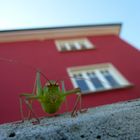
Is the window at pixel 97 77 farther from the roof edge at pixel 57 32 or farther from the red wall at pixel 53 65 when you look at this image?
the roof edge at pixel 57 32

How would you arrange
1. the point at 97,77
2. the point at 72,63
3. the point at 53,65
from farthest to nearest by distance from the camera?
the point at 72,63 → the point at 53,65 → the point at 97,77

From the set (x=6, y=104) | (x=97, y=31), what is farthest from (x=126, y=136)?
(x=97, y=31)

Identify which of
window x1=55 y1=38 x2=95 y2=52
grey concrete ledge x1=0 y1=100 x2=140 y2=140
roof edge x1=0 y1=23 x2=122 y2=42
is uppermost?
roof edge x1=0 y1=23 x2=122 y2=42

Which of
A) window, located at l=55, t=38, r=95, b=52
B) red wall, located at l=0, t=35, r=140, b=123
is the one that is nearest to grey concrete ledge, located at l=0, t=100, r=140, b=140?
red wall, located at l=0, t=35, r=140, b=123

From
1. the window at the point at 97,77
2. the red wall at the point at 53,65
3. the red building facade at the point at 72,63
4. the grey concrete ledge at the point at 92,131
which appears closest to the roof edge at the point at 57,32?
the red building facade at the point at 72,63

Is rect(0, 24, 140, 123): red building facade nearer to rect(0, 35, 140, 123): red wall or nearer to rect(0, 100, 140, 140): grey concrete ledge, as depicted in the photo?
rect(0, 35, 140, 123): red wall

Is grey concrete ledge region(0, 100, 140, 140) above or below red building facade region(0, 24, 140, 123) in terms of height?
below

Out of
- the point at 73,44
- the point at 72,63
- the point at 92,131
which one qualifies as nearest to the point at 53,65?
the point at 72,63

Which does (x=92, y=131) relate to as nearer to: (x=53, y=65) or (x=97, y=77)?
(x=97, y=77)
